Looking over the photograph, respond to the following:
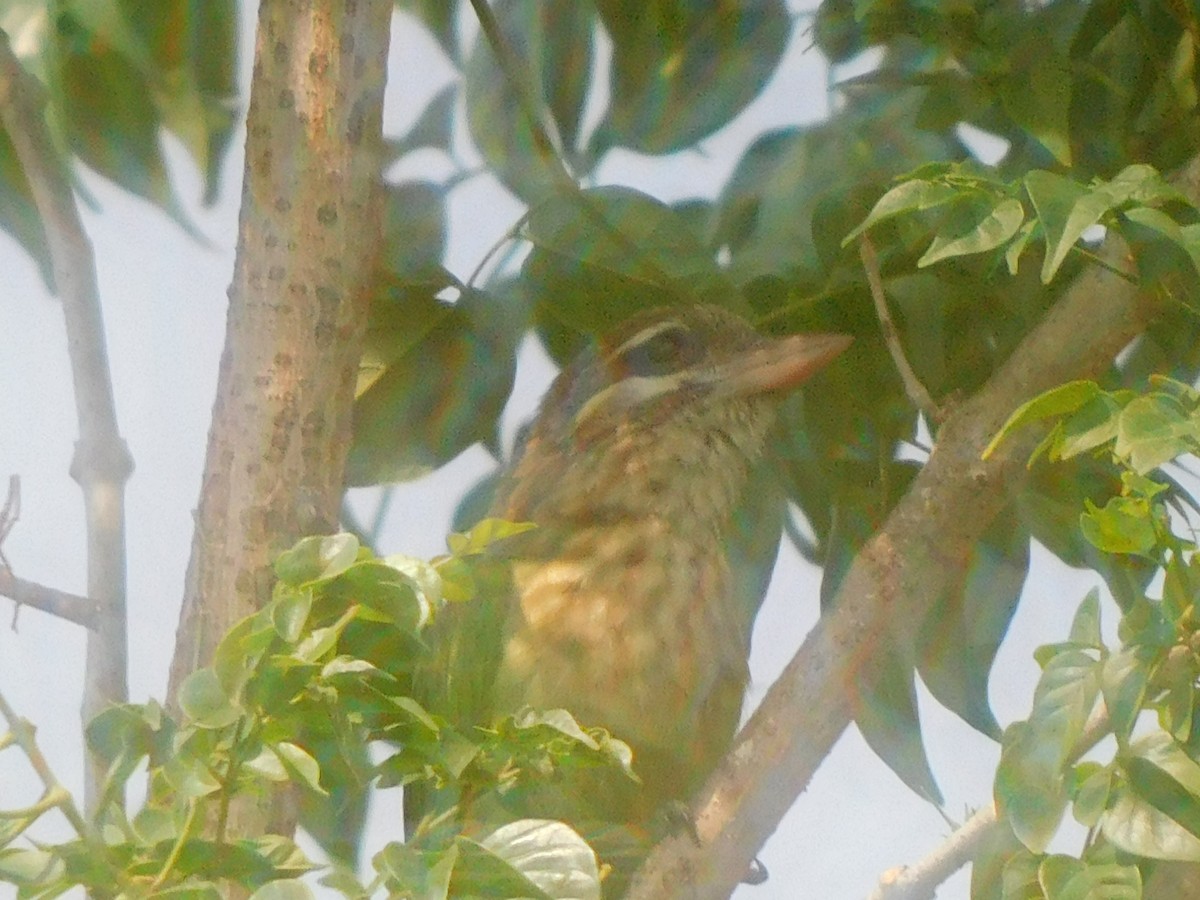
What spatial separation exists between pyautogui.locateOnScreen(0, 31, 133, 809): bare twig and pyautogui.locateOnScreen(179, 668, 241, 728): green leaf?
8.3 inches

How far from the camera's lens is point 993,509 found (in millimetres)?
964

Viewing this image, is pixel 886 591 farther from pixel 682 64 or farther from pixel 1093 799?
pixel 682 64

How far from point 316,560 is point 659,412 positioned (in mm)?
524

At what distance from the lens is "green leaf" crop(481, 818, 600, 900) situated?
2.35 feet

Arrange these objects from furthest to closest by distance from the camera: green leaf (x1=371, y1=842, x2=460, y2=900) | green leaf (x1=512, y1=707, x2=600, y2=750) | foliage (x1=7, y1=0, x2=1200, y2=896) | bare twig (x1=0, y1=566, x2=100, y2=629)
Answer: foliage (x1=7, y1=0, x2=1200, y2=896)
bare twig (x1=0, y1=566, x2=100, y2=629)
green leaf (x1=512, y1=707, x2=600, y2=750)
green leaf (x1=371, y1=842, x2=460, y2=900)

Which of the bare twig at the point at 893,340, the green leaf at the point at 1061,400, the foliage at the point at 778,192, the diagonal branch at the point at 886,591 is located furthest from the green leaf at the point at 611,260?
the green leaf at the point at 1061,400

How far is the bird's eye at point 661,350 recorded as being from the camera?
1.12 m

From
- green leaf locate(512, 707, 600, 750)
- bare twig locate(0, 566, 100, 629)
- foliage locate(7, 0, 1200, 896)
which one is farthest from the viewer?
foliage locate(7, 0, 1200, 896)

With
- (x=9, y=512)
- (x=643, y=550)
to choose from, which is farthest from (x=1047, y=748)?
(x=9, y=512)

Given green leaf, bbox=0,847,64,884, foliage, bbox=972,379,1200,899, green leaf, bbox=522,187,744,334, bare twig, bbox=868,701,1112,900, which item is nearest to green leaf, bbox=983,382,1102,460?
foliage, bbox=972,379,1200,899

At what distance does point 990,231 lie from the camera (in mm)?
859

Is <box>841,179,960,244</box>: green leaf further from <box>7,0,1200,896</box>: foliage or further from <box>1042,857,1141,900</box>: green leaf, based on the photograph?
<box>1042,857,1141,900</box>: green leaf

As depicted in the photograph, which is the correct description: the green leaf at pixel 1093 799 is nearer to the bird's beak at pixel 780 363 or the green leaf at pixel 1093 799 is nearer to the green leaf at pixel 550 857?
the green leaf at pixel 550 857

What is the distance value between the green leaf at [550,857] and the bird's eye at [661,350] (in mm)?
469
